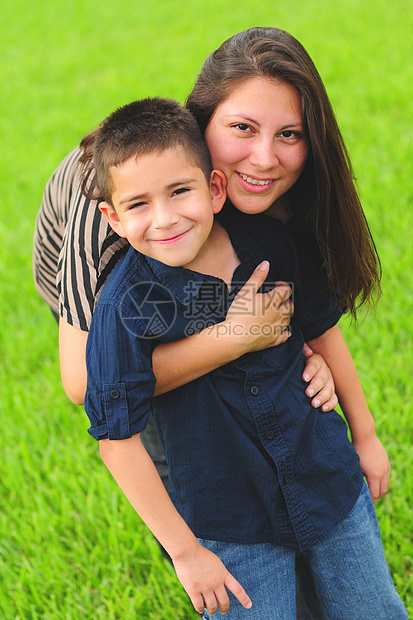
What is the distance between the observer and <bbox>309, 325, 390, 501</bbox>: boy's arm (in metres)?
1.75

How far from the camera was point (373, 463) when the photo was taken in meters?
1.79

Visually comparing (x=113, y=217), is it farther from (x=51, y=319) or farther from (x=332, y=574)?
(x=51, y=319)

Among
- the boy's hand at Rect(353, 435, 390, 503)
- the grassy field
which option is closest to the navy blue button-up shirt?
the boy's hand at Rect(353, 435, 390, 503)

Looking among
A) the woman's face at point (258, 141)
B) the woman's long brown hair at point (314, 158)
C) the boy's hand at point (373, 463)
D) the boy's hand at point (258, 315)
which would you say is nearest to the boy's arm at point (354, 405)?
the boy's hand at point (373, 463)

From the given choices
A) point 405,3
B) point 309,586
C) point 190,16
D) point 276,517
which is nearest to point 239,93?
point 276,517

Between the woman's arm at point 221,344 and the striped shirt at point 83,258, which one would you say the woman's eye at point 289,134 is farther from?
the striped shirt at point 83,258

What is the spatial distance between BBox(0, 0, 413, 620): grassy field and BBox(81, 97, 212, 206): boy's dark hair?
140cm

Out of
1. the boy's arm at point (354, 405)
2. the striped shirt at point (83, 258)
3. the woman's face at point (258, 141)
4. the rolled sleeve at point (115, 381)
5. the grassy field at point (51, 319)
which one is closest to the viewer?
the rolled sleeve at point (115, 381)

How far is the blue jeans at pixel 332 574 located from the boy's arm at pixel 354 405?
0.55 ft

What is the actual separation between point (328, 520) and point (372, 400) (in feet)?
3.79

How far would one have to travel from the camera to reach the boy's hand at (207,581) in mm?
1393

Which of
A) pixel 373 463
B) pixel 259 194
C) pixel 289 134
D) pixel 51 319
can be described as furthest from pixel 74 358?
pixel 51 319

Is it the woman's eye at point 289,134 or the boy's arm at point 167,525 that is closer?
the boy's arm at point 167,525

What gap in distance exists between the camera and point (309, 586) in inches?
69.9
